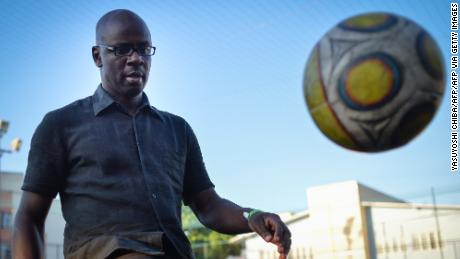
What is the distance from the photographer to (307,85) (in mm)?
3193

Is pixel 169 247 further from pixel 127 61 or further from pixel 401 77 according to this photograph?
pixel 401 77

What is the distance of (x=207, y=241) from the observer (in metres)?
49.2

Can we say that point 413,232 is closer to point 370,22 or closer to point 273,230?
point 370,22

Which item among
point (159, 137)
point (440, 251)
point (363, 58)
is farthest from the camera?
point (440, 251)

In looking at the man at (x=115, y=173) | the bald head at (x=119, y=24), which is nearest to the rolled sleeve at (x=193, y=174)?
the man at (x=115, y=173)

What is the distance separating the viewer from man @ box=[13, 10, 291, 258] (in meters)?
2.74

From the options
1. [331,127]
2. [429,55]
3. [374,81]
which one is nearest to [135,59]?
[331,127]

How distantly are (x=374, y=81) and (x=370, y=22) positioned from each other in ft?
1.15

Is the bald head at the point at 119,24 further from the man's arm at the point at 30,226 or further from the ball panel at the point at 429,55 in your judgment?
the ball panel at the point at 429,55

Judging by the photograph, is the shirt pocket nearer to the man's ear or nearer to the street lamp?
the man's ear

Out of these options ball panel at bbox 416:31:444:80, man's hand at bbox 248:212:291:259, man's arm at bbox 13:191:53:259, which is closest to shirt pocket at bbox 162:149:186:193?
man's hand at bbox 248:212:291:259

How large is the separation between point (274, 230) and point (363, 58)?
912mm

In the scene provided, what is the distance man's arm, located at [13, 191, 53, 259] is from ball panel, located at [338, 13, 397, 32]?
168 centimetres

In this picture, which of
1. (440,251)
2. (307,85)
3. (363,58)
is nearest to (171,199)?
(307,85)
